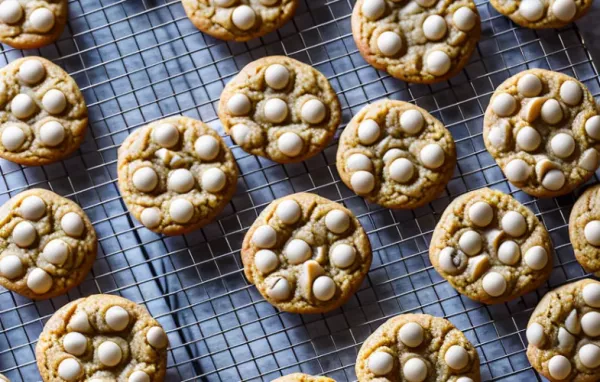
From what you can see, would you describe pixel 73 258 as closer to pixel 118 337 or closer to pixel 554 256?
pixel 118 337

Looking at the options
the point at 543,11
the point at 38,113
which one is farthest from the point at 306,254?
the point at 543,11

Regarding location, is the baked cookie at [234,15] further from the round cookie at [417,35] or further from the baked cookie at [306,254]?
the baked cookie at [306,254]

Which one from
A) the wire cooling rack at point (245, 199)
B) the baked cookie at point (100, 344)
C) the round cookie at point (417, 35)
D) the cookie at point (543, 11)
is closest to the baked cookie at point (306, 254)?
the wire cooling rack at point (245, 199)

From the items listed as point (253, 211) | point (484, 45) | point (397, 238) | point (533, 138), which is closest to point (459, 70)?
point (484, 45)

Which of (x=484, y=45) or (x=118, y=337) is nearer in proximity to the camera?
(x=118, y=337)

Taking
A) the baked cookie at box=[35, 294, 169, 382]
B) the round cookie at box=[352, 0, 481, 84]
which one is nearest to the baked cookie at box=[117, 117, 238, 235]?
the baked cookie at box=[35, 294, 169, 382]

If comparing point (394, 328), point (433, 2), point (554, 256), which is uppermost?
point (433, 2)

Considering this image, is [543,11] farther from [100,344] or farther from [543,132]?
[100,344]
